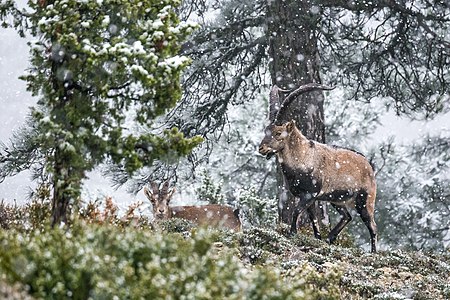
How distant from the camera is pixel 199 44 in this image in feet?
47.2

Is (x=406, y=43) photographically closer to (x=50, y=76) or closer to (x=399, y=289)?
(x=399, y=289)

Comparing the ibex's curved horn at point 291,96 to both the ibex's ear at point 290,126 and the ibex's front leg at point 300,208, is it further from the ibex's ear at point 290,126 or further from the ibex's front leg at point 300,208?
the ibex's front leg at point 300,208

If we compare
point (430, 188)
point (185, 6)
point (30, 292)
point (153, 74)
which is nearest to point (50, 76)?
point (153, 74)

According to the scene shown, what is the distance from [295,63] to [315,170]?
3.00m

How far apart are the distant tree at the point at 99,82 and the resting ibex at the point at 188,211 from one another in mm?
5829

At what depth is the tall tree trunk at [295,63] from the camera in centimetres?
1272

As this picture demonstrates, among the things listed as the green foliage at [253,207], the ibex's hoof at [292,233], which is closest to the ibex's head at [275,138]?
the ibex's hoof at [292,233]

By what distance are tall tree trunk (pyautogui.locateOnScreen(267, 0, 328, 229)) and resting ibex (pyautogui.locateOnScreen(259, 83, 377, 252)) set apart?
4.50ft

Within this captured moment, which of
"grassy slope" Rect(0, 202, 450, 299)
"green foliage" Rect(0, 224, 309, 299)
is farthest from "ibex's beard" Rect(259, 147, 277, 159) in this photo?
"green foliage" Rect(0, 224, 309, 299)

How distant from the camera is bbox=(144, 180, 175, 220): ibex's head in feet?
39.1

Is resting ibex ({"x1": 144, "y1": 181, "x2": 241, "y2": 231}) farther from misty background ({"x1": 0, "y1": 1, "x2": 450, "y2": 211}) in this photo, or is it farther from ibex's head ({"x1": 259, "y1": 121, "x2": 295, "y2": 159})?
misty background ({"x1": 0, "y1": 1, "x2": 450, "y2": 211})

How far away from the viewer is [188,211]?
40.9 feet

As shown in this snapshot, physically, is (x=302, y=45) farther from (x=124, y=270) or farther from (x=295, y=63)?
(x=124, y=270)

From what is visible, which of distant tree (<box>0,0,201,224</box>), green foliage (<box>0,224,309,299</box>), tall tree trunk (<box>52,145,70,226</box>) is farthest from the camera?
tall tree trunk (<box>52,145,70,226</box>)
